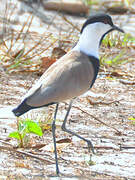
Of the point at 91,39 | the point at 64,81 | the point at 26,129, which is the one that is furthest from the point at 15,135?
the point at 91,39

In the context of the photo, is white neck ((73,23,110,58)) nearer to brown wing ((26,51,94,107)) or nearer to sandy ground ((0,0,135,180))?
brown wing ((26,51,94,107))

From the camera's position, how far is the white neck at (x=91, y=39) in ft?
9.89

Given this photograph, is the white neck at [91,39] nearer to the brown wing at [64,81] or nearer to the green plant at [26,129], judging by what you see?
the brown wing at [64,81]

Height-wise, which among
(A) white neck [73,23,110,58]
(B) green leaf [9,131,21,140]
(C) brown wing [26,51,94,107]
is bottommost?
(B) green leaf [9,131,21,140]

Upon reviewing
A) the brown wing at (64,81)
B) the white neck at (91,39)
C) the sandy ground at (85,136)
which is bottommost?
the sandy ground at (85,136)

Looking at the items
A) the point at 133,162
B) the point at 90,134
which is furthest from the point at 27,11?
the point at 133,162

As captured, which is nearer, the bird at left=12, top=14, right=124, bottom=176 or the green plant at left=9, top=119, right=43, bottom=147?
the bird at left=12, top=14, right=124, bottom=176

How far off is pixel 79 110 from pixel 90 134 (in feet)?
1.80

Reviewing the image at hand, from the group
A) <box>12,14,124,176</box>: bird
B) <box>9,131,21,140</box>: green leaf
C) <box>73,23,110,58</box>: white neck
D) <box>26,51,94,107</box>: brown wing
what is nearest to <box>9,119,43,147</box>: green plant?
<box>9,131,21,140</box>: green leaf

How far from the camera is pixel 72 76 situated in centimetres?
292

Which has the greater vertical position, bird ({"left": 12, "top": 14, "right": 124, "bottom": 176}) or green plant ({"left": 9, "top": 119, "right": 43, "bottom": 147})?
bird ({"left": 12, "top": 14, "right": 124, "bottom": 176})

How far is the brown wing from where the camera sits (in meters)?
2.80

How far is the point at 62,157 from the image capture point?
3.04 m

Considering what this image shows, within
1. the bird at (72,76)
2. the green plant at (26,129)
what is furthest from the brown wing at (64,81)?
the green plant at (26,129)
